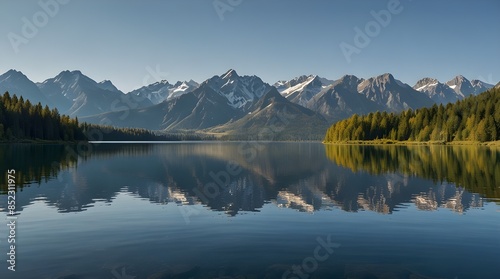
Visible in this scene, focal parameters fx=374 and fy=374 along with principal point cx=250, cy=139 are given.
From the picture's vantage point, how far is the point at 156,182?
5869cm

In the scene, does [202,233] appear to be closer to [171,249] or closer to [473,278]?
[171,249]

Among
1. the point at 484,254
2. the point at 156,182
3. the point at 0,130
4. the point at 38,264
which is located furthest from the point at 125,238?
the point at 0,130

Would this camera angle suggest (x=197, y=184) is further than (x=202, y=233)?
Yes

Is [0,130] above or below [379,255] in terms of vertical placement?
above

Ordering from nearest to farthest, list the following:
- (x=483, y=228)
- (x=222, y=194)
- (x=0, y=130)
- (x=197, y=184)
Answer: (x=483, y=228) < (x=222, y=194) < (x=197, y=184) < (x=0, y=130)

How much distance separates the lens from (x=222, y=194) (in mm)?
48156

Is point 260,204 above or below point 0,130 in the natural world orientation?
below

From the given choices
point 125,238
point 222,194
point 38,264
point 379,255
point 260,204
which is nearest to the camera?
point 38,264

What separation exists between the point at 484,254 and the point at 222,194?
31.0 meters

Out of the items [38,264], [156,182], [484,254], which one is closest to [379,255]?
[484,254]

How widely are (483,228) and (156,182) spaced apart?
4412 centimetres

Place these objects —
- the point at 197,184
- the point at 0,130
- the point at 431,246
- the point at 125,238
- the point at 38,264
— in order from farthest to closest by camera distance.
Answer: the point at 0,130 → the point at 197,184 → the point at 125,238 → the point at 431,246 → the point at 38,264

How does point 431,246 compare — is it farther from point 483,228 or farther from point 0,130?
point 0,130

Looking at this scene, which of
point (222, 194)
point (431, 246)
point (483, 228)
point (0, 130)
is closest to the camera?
point (431, 246)
